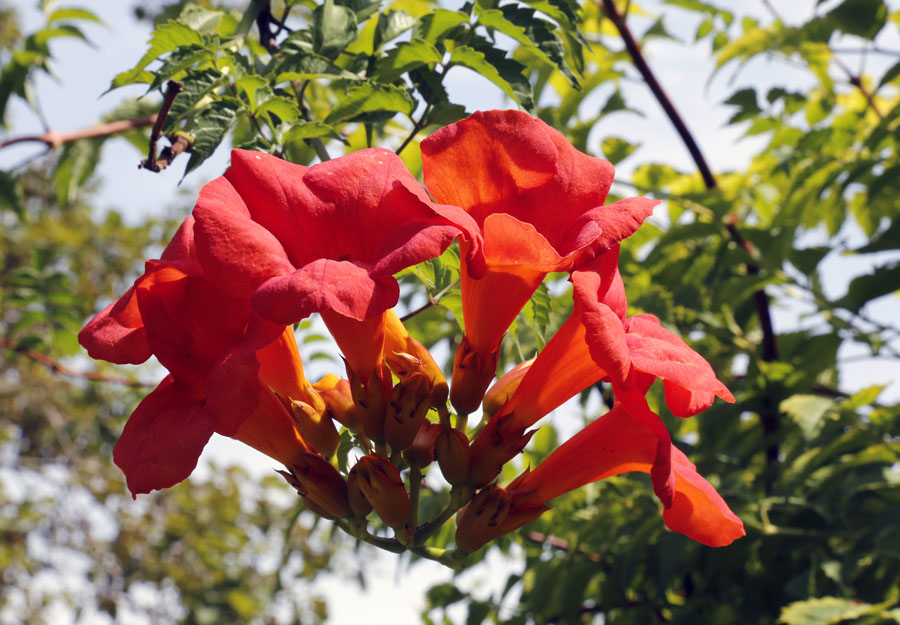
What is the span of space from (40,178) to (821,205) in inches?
457

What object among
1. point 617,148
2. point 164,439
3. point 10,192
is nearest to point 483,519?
point 164,439

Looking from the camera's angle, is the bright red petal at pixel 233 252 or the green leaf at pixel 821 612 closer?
the bright red petal at pixel 233 252

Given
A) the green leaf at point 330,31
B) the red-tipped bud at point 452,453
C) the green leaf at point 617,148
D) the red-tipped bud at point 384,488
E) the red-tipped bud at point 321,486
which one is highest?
the green leaf at point 330,31

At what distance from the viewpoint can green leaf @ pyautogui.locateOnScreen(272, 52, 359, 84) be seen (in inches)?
60.8

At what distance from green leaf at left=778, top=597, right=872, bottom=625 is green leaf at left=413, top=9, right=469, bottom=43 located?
176 centimetres

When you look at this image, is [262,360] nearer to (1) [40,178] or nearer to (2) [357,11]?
(2) [357,11]

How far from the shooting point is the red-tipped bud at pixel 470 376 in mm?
1271

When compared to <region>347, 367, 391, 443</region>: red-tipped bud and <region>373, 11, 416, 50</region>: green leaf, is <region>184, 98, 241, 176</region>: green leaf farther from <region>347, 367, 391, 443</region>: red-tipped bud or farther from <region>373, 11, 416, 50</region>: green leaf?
<region>347, 367, 391, 443</region>: red-tipped bud

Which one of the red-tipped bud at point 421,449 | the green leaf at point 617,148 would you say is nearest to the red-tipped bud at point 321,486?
the red-tipped bud at point 421,449

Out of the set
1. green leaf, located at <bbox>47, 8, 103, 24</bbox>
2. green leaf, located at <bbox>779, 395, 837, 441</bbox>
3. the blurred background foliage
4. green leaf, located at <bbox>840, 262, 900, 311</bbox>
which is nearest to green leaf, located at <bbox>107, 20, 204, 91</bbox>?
the blurred background foliage

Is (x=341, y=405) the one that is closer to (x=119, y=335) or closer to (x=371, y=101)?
(x=119, y=335)

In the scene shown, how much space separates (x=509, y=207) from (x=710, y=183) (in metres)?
2.14

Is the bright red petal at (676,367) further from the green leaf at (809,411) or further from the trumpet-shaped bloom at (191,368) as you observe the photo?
the green leaf at (809,411)

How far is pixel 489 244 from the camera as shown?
1.13m
